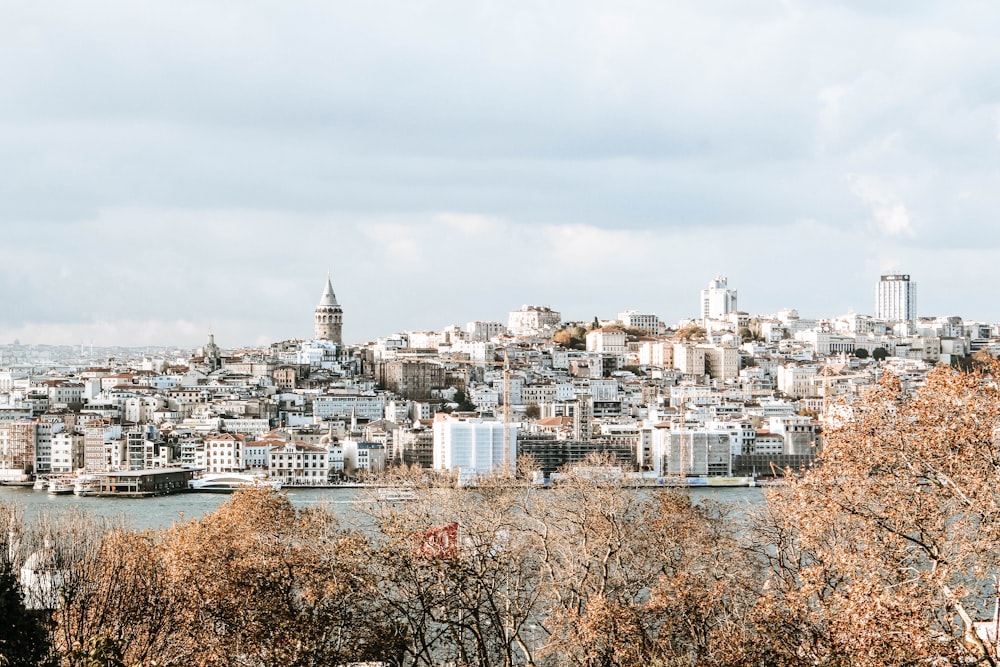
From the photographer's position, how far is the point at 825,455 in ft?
21.1

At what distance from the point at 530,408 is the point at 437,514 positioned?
33.9m

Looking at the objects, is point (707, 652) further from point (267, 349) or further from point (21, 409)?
point (267, 349)

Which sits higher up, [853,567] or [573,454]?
[853,567]

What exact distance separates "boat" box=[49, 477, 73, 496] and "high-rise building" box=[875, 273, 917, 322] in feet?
217

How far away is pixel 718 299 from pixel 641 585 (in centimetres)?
7048

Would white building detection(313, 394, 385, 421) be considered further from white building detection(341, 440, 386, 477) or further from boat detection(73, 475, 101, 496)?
boat detection(73, 475, 101, 496)

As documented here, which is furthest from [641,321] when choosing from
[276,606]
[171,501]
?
[276,606]

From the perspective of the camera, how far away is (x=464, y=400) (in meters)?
47.9

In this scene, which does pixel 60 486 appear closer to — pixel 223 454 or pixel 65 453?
pixel 65 453

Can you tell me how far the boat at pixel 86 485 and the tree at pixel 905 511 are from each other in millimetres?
26931

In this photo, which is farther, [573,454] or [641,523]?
[573,454]

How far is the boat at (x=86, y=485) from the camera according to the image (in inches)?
1226

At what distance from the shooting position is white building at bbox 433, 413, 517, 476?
32969 millimetres

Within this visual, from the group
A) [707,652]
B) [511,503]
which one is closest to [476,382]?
[511,503]
